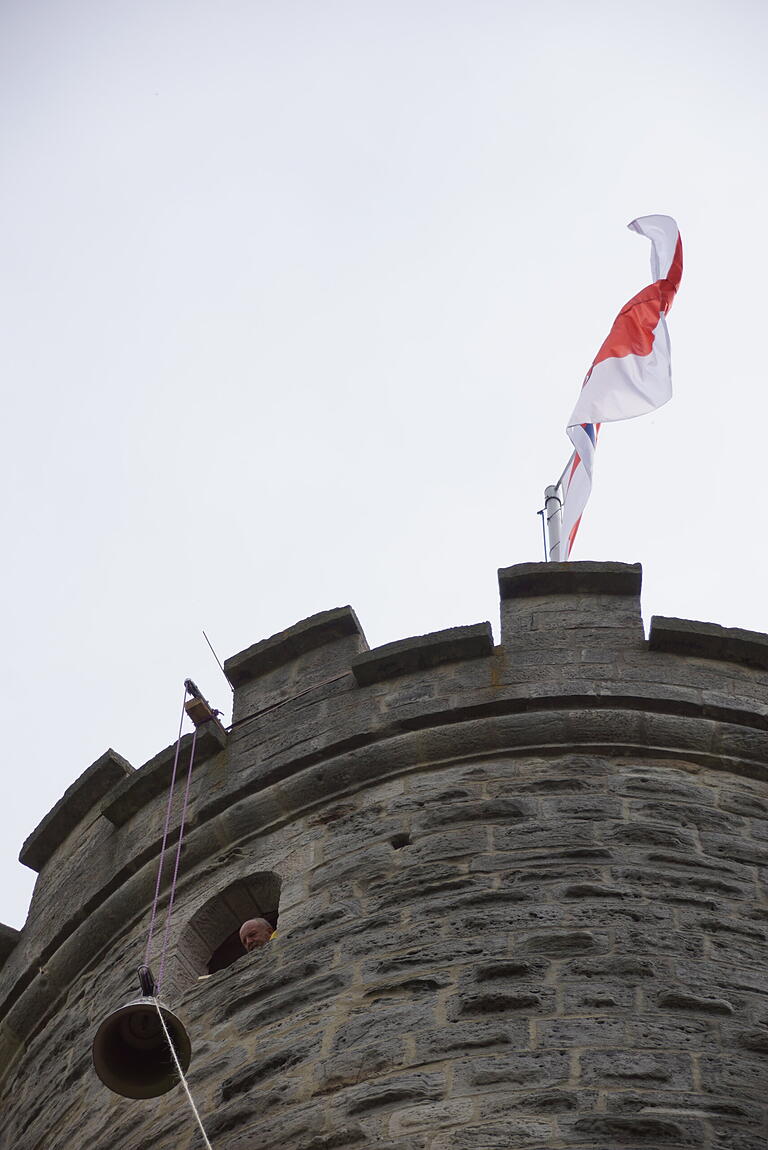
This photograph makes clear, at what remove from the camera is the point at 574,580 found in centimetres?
862

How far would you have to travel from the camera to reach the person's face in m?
7.20

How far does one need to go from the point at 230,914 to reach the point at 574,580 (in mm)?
2241

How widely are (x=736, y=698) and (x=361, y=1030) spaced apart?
8.35 ft

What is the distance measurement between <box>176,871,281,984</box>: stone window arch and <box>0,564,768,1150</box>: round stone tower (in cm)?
1

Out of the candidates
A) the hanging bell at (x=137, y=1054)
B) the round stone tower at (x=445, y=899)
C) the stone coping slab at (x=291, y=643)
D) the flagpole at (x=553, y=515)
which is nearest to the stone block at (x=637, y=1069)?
the round stone tower at (x=445, y=899)

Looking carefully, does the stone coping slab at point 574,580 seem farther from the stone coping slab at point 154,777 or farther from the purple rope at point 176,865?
the purple rope at point 176,865

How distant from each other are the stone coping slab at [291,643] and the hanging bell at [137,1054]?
9.97 ft

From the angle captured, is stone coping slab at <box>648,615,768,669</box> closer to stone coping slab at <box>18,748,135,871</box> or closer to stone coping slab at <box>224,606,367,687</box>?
stone coping slab at <box>224,606,367,687</box>

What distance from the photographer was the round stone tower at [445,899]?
5.78 m

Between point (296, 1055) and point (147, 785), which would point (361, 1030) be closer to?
point (296, 1055)

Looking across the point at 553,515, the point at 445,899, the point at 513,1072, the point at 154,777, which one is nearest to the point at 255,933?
the point at 445,899

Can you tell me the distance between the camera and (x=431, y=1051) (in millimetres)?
5906

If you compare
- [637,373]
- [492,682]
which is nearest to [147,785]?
[492,682]

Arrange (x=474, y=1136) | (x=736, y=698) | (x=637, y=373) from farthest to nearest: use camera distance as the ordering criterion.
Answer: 1. (x=637, y=373)
2. (x=736, y=698)
3. (x=474, y=1136)
